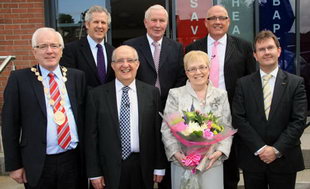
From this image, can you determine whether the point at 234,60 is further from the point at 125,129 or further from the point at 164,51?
the point at 125,129

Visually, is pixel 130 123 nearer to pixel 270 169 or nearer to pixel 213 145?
pixel 213 145

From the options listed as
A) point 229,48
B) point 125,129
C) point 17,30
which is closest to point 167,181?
point 125,129

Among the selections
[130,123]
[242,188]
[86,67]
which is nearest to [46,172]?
[130,123]

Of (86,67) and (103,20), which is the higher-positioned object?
(103,20)

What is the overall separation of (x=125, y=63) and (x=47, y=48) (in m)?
0.68

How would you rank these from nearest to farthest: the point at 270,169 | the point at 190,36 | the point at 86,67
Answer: the point at 270,169
the point at 86,67
the point at 190,36

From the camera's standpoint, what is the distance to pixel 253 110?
11.0 ft

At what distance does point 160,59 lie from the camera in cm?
402

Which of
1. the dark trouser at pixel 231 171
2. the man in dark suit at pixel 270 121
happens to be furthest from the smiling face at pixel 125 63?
the dark trouser at pixel 231 171

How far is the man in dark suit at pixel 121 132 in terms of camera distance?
326cm

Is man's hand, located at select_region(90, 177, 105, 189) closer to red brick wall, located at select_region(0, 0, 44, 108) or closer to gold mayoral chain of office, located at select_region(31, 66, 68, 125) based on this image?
gold mayoral chain of office, located at select_region(31, 66, 68, 125)

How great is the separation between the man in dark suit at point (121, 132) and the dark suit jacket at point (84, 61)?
0.56m

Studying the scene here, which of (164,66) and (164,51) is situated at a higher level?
(164,51)

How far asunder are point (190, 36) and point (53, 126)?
452cm
